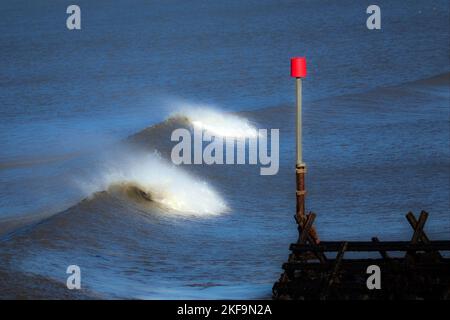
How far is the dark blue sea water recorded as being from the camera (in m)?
23.2

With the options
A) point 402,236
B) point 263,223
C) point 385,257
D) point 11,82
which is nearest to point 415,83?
point 11,82

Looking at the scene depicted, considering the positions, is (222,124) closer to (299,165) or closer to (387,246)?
(299,165)

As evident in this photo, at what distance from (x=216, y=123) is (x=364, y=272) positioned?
3047cm

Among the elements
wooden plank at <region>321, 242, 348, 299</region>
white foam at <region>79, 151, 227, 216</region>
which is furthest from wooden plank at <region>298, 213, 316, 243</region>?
white foam at <region>79, 151, 227, 216</region>

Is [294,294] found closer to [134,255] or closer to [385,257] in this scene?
[385,257]

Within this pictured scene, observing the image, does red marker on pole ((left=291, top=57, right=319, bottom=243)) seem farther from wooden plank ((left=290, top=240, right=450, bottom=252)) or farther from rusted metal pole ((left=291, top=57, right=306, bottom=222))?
wooden plank ((left=290, top=240, right=450, bottom=252))

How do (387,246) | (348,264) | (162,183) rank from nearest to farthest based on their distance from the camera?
(387,246), (348,264), (162,183)

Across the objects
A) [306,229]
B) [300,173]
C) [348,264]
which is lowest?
[348,264]

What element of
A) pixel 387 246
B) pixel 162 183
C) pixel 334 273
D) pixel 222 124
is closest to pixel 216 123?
pixel 222 124

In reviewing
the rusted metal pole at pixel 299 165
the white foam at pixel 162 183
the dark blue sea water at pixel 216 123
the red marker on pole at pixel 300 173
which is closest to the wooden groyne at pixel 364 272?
the red marker on pole at pixel 300 173

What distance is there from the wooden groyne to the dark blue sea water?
11.9ft

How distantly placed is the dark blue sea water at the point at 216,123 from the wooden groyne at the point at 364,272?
3.64 meters

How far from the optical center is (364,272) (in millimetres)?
13375

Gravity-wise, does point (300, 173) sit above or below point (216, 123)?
below
